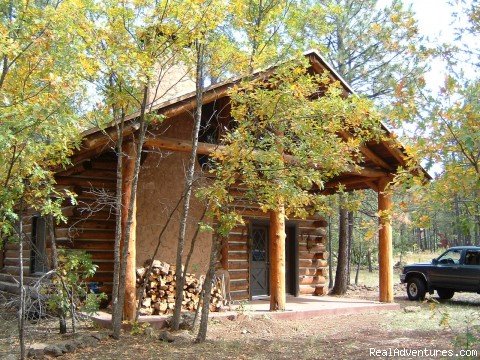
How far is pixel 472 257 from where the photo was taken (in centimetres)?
1477

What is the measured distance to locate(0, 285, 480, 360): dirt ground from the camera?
7.56m

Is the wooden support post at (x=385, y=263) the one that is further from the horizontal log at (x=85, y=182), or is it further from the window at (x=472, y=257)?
the horizontal log at (x=85, y=182)

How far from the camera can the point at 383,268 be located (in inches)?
530

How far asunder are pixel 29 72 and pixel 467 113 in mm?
5701

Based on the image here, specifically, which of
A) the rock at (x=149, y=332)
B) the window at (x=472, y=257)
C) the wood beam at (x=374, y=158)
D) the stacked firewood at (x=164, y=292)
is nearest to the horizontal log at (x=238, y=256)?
the stacked firewood at (x=164, y=292)

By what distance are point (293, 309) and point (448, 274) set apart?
6145 mm

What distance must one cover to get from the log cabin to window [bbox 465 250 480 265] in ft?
9.72

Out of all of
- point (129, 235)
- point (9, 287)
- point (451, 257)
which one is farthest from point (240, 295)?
point (451, 257)

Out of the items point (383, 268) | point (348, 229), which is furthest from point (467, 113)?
point (348, 229)

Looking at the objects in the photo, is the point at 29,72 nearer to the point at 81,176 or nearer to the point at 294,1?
the point at 81,176

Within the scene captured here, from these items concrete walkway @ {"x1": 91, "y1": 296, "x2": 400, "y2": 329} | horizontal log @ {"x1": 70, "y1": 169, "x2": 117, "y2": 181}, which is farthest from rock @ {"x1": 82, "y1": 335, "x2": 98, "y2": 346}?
horizontal log @ {"x1": 70, "y1": 169, "x2": 117, "y2": 181}

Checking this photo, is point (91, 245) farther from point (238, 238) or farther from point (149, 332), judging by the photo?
point (238, 238)

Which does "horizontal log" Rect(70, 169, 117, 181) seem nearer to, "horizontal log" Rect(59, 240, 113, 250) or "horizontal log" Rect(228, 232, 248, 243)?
"horizontal log" Rect(59, 240, 113, 250)

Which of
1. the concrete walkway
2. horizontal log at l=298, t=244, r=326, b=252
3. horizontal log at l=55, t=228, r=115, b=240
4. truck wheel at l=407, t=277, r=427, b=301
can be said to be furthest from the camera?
horizontal log at l=298, t=244, r=326, b=252
